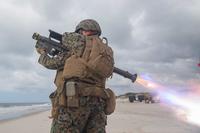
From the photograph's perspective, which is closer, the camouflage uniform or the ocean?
the camouflage uniform

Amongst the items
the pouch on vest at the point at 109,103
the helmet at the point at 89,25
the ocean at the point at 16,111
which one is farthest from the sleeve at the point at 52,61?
the ocean at the point at 16,111

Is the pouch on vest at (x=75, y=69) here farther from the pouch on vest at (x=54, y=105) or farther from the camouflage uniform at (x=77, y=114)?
the pouch on vest at (x=54, y=105)

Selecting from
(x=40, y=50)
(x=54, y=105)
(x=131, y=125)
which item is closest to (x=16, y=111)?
(x=131, y=125)

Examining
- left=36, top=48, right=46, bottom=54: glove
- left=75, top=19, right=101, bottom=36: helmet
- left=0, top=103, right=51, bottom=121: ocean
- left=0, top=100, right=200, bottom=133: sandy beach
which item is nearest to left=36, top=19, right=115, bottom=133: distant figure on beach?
left=75, top=19, right=101, bottom=36: helmet

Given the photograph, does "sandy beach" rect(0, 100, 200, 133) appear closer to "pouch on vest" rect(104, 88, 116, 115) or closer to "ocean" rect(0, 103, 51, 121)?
"pouch on vest" rect(104, 88, 116, 115)

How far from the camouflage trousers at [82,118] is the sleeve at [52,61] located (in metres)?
0.60

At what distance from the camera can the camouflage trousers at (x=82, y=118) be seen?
21.3ft

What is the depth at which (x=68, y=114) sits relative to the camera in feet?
21.4

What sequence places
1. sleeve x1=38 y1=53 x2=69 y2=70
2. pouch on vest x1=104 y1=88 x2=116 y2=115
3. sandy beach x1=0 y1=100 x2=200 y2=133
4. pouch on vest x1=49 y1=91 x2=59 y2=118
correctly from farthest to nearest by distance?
sandy beach x1=0 y1=100 x2=200 y2=133 → pouch on vest x1=104 y1=88 x2=116 y2=115 → sleeve x1=38 y1=53 x2=69 y2=70 → pouch on vest x1=49 y1=91 x2=59 y2=118

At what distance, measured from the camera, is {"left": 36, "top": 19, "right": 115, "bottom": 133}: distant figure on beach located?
6.50 m

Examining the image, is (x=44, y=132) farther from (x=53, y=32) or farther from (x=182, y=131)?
(x=53, y=32)

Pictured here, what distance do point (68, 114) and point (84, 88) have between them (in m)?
0.43

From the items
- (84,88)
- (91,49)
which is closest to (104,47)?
(91,49)

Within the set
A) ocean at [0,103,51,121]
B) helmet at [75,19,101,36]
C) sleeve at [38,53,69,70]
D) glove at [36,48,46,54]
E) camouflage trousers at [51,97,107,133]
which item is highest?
ocean at [0,103,51,121]
